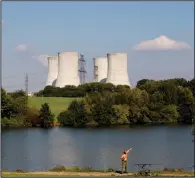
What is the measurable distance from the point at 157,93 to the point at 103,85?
1388 cm

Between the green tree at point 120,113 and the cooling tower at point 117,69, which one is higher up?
the cooling tower at point 117,69

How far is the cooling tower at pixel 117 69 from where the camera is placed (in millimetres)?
52688

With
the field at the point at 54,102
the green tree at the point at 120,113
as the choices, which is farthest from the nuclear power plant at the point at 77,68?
the green tree at the point at 120,113

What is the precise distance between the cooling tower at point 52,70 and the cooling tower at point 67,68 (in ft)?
12.8

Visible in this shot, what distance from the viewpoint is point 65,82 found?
5550cm

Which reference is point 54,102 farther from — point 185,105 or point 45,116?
point 185,105

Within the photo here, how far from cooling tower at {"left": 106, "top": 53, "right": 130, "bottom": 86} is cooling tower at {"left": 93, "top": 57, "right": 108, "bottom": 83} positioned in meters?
4.03

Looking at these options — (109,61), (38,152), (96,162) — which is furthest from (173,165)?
(109,61)

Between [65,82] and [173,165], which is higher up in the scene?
[65,82]

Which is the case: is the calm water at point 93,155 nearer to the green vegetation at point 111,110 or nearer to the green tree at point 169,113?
the green vegetation at point 111,110

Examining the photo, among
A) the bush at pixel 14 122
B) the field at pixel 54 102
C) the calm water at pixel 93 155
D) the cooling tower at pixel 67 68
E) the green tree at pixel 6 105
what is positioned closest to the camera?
the calm water at pixel 93 155

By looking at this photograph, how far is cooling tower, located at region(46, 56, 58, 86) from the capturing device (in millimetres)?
59594

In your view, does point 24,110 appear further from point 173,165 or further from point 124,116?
point 173,165

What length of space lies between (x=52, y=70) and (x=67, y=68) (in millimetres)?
6747
